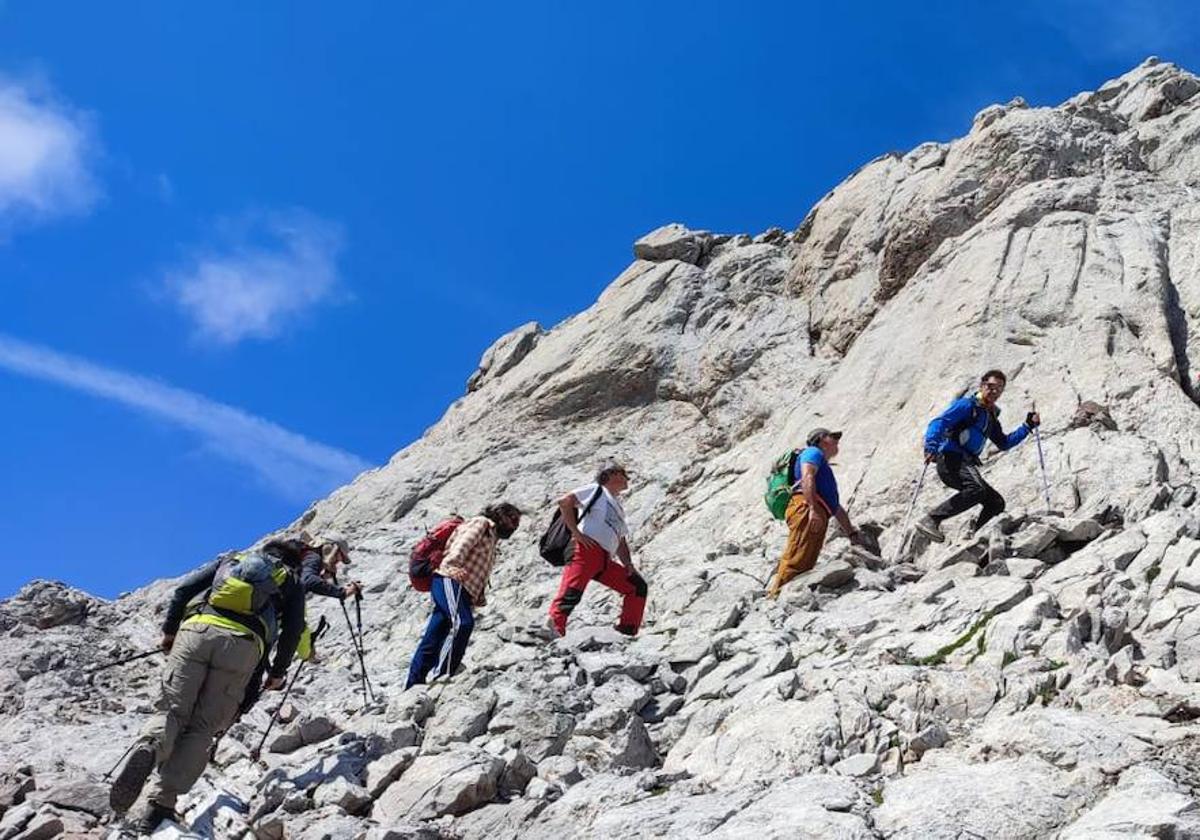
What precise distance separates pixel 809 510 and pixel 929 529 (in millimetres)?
1791

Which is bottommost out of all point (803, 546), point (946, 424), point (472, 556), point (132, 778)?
point (132, 778)

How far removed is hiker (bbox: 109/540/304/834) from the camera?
363 inches

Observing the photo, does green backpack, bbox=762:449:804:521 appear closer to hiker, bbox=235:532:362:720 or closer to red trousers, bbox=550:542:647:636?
red trousers, bbox=550:542:647:636

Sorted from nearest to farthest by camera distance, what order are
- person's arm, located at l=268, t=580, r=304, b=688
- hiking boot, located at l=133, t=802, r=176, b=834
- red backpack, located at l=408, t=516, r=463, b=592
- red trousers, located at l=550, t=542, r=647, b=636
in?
hiking boot, located at l=133, t=802, r=176, b=834 < person's arm, located at l=268, t=580, r=304, b=688 < red backpack, located at l=408, t=516, r=463, b=592 < red trousers, located at l=550, t=542, r=647, b=636

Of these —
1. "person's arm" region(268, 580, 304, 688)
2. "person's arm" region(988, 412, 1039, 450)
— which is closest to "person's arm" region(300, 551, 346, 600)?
"person's arm" region(268, 580, 304, 688)

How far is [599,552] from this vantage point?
1354 centimetres

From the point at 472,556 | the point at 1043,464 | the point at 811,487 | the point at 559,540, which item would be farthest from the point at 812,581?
the point at 1043,464

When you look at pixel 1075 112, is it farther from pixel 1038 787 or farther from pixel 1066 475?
pixel 1038 787

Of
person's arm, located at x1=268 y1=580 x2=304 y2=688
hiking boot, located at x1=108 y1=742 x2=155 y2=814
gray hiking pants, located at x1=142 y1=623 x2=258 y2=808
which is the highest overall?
person's arm, located at x1=268 y1=580 x2=304 y2=688

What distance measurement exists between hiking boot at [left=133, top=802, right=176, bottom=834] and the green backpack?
8462 mm

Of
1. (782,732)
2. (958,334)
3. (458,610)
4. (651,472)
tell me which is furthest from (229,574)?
(651,472)

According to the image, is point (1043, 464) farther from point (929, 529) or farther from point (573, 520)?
point (573, 520)

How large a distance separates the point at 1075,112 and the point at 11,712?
25382mm

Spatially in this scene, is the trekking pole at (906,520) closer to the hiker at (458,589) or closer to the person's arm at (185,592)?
the hiker at (458,589)
